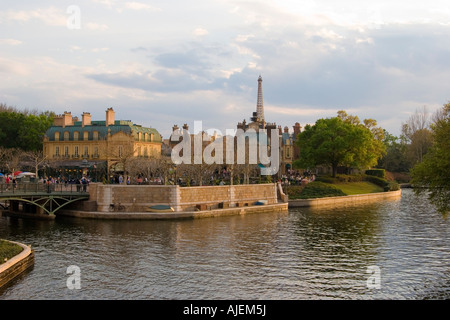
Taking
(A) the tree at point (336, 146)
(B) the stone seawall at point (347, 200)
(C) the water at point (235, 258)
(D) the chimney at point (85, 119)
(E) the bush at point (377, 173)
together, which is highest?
(D) the chimney at point (85, 119)

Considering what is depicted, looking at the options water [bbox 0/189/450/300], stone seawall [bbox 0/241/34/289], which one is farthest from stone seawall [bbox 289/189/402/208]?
stone seawall [bbox 0/241/34/289]

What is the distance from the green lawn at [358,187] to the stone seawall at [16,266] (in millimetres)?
56445

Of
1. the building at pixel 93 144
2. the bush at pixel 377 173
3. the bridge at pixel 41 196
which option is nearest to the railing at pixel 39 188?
the bridge at pixel 41 196

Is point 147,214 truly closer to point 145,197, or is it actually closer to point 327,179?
point 145,197

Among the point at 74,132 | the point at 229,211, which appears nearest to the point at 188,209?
the point at 229,211

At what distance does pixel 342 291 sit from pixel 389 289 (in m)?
2.53

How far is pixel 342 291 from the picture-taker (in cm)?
2500

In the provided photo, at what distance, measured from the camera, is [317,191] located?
69.2 m

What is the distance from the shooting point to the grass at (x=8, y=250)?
87.8 feet

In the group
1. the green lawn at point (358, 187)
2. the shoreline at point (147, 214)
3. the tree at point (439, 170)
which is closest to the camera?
the tree at point (439, 170)

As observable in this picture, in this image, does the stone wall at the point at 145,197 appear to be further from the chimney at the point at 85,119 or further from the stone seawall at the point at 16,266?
the chimney at the point at 85,119

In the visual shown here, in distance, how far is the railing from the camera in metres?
43.9

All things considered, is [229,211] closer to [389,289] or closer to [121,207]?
[121,207]

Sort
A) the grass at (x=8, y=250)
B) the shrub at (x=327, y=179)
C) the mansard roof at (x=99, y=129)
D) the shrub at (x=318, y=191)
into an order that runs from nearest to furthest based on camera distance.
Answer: the grass at (x=8, y=250), the shrub at (x=318, y=191), the mansard roof at (x=99, y=129), the shrub at (x=327, y=179)
